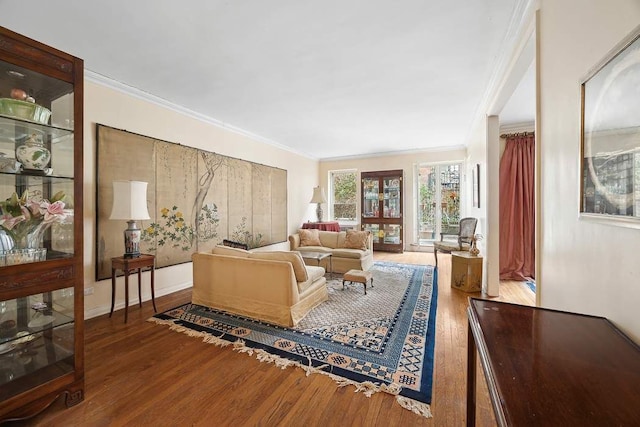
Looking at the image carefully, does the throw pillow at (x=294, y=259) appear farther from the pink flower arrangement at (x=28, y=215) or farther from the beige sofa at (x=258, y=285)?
the pink flower arrangement at (x=28, y=215)

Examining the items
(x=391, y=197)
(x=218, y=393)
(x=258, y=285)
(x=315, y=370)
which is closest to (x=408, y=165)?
(x=391, y=197)

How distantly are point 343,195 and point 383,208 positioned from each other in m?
1.28

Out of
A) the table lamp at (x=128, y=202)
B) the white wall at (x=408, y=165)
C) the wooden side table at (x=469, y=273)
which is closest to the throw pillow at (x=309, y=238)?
A: the wooden side table at (x=469, y=273)

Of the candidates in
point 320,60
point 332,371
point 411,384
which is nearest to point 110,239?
point 332,371

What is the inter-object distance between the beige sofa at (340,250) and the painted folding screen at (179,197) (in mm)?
1004

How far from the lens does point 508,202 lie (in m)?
4.52

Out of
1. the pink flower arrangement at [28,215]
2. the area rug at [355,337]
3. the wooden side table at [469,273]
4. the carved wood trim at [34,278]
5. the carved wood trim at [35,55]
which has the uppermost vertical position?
the carved wood trim at [35,55]

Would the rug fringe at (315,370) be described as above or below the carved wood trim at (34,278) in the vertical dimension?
below

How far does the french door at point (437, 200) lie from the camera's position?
6590 millimetres

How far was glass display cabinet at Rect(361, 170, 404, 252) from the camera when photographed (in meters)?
6.95

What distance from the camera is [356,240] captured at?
4.92m

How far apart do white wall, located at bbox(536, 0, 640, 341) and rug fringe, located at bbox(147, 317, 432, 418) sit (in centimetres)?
101

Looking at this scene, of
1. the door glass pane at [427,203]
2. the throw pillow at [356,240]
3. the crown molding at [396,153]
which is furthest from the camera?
the door glass pane at [427,203]

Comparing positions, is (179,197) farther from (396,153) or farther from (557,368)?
(396,153)
